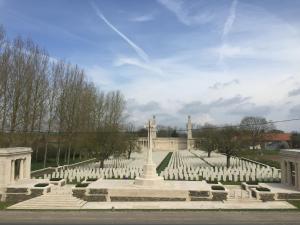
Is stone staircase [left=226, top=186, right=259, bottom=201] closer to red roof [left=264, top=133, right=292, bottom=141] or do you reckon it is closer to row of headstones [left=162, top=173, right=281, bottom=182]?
row of headstones [left=162, top=173, right=281, bottom=182]

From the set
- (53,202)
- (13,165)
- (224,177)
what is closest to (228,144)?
(224,177)

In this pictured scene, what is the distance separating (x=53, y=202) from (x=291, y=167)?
15341mm

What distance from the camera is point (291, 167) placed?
81.3 ft

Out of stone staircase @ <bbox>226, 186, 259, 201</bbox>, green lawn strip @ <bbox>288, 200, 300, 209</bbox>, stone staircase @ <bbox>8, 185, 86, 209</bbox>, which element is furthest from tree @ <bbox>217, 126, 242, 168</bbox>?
stone staircase @ <bbox>8, 185, 86, 209</bbox>

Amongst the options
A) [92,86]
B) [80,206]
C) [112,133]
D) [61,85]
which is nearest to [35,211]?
[80,206]

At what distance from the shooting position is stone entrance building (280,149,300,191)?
22547 millimetres

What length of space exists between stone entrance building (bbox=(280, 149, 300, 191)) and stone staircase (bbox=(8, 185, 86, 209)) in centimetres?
1278

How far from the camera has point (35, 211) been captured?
729 inches

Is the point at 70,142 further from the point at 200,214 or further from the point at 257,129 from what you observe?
the point at 257,129

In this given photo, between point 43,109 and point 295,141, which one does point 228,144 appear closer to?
point 43,109

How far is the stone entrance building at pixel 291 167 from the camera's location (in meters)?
22.5

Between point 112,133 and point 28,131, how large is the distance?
8363 mm

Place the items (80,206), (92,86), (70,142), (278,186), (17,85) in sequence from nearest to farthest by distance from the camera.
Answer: (80,206) → (278,186) → (17,85) → (70,142) → (92,86)

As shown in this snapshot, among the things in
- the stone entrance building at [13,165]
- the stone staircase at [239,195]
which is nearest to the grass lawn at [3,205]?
the stone entrance building at [13,165]
